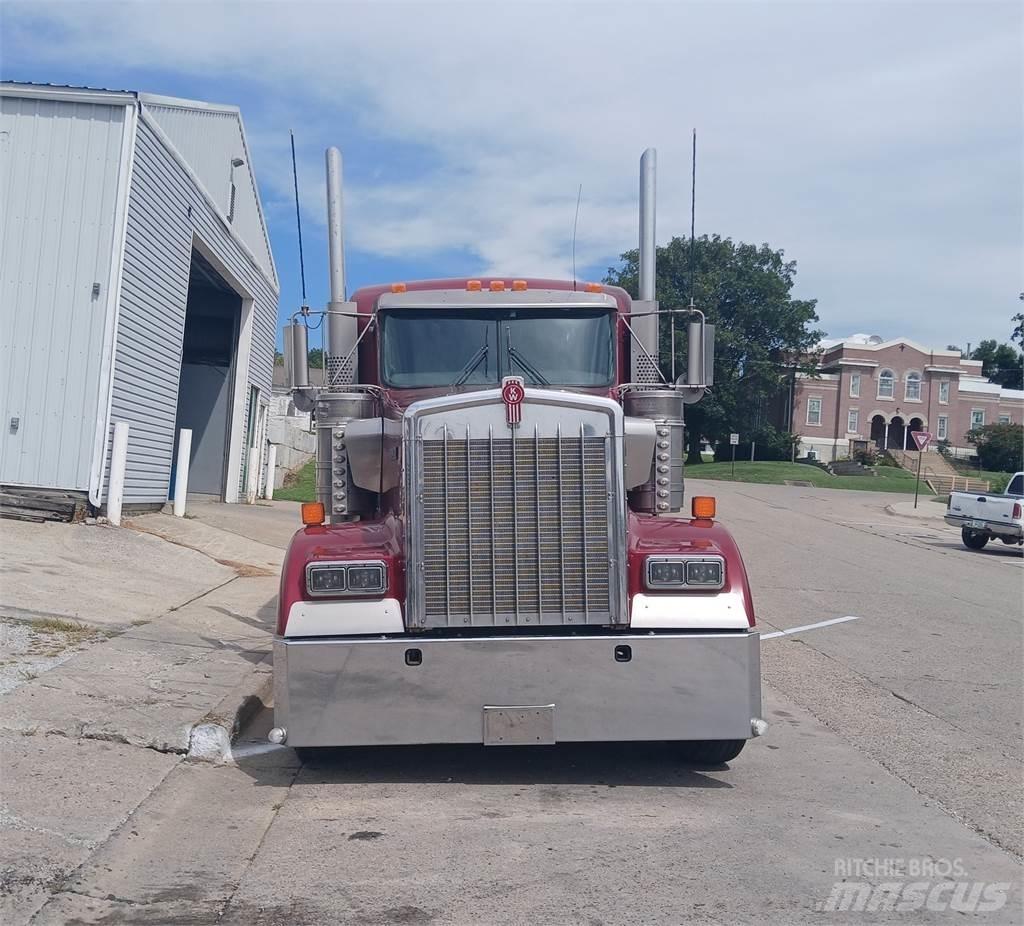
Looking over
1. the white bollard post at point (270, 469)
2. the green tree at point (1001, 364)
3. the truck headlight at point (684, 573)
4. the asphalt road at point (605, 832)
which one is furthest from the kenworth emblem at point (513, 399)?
the green tree at point (1001, 364)

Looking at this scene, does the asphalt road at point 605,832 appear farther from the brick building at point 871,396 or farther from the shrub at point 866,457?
the brick building at point 871,396

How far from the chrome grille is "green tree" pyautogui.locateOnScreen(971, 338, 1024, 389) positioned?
108855mm

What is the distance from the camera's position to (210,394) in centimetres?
2466

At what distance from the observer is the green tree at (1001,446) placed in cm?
6944

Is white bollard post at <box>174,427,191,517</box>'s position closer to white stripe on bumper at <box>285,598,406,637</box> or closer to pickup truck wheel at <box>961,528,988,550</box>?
white stripe on bumper at <box>285,598,406,637</box>

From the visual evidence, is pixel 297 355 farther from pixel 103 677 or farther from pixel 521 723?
pixel 521 723

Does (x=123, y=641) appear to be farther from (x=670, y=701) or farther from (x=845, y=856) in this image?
(x=845, y=856)

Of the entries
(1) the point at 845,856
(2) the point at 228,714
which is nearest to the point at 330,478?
(2) the point at 228,714

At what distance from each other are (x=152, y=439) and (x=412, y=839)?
1330 centimetres

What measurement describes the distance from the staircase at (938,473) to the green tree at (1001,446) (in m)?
2.50

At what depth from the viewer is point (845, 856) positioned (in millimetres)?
4699

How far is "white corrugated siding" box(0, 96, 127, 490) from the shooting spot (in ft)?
47.4

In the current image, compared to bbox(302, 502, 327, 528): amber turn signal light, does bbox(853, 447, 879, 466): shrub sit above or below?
above

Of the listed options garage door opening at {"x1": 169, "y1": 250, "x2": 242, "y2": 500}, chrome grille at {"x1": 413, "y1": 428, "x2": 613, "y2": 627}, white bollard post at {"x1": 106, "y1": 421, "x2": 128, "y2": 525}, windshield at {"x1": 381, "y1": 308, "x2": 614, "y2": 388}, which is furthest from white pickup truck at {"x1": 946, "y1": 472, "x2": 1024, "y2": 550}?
chrome grille at {"x1": 413, "y1": 428, "x2": 613, "y2": 627}
